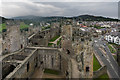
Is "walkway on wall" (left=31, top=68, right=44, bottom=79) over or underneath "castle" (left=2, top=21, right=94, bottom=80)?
underneath

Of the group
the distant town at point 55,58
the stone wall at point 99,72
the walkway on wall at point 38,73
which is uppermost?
the distant town at point 55,58

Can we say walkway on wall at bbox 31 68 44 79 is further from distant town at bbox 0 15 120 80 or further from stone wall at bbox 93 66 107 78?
stone wall at bbox 93 66 107 78

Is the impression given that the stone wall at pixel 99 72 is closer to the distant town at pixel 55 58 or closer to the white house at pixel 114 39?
the distant town at pixel 55 58

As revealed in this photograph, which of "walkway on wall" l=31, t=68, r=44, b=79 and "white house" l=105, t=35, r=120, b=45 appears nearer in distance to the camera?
"walkway on wall" l=31, t=68, r=44, b=79

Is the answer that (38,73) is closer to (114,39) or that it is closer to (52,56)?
(52,56)

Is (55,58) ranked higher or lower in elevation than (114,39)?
lower

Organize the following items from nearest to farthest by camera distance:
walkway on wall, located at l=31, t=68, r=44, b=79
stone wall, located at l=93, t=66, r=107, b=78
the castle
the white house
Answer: the castle → walkway on wall, located at l=31, t=68, r=44, b=79 → stone wall, located at l=93, t=66, r=107, b=78 → the white house

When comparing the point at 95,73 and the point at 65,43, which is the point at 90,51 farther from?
the point at 95,73

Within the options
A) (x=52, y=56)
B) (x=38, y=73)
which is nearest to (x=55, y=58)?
(x=52, y=56)

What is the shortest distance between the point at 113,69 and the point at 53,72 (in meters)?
14.7

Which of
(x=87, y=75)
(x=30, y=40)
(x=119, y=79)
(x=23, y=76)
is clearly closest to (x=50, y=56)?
(x=23, y=76)

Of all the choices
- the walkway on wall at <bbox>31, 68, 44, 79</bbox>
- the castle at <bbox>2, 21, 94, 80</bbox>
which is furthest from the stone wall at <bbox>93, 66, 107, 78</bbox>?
the walkway on wall at <bbox>31, 68, 44, 79</bbox>

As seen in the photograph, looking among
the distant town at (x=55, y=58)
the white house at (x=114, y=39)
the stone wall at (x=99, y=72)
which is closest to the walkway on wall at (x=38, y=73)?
the distant town at (x=55, y=58)

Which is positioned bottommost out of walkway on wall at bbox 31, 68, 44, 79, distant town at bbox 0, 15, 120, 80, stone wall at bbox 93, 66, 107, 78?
stone wall at bbox 93, 66, 107, 78
